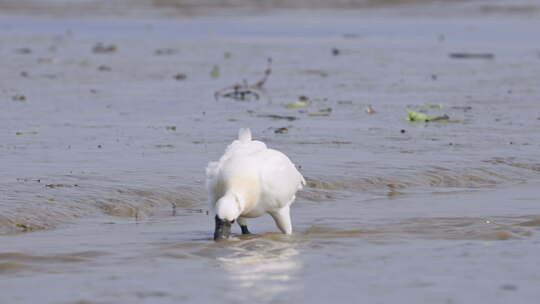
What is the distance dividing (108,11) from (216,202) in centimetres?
3905

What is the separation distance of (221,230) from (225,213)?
0.23 meters

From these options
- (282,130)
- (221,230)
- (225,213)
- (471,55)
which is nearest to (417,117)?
(282,130)

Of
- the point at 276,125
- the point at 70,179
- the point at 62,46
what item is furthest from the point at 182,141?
the point at 62,46

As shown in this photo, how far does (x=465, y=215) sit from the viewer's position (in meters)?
9.37

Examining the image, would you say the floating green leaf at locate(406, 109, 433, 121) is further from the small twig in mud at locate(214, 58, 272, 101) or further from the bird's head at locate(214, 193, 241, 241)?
the bird's head at locate(214, 193, 241, 241)

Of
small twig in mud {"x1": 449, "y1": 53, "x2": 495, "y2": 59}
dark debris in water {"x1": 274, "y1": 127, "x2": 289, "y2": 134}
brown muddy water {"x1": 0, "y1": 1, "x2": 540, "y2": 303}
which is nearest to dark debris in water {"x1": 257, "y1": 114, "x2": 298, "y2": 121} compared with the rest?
brown muddy water {"x1": 0, "y1": 1, "x2": 540, "y2": 303}

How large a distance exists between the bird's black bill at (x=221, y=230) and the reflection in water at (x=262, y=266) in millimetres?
106

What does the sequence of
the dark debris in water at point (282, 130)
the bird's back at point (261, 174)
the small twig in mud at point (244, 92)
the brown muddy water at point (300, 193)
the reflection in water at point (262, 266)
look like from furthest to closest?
the small twig in mud at point (244, 92), the dark debris in water at point (282, 130), the bird's back at point (261, 174), the brown muddy water at point (300, 193), the reflection in water at point (262, 266)

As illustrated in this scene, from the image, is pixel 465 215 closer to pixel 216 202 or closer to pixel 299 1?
pixel 216 202

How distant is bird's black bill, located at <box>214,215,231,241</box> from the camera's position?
7910 millimetres

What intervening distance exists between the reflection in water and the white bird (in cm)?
20

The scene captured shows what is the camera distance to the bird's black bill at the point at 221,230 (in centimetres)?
791

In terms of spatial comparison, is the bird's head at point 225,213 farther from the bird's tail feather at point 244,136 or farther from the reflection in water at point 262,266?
the bird's tail feather at point 244,136

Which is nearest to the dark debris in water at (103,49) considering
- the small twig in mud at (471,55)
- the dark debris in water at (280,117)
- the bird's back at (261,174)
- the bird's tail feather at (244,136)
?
the small twig in mud at (471,55)
